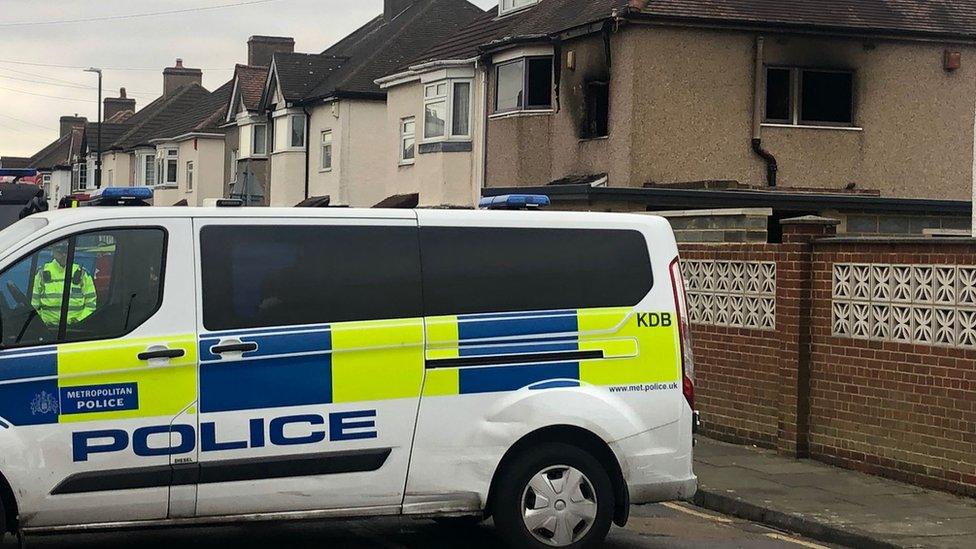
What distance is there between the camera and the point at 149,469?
23.5ft

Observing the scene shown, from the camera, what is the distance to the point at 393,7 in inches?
1896

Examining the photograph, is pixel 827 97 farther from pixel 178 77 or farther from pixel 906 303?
pixel 178 77

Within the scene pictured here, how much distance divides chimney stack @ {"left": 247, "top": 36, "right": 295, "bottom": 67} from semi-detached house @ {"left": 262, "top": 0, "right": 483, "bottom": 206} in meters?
Answer: 9.34

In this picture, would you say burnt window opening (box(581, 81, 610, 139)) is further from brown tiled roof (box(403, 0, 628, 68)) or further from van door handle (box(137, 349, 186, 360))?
van door handle (box(137, 349, 186, 360))

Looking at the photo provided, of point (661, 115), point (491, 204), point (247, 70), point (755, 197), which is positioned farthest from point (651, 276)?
point (247, 70)

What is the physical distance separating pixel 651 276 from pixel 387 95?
3134 centimetres

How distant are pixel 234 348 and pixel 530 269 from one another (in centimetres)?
174

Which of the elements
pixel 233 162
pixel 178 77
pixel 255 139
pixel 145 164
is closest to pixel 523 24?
pixel 255 139

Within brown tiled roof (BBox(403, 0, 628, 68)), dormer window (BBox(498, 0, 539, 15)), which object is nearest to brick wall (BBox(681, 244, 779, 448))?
brown tiled roof (BBox(403, 0, 628, 68))

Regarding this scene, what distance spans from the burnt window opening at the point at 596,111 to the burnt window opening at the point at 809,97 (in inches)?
124

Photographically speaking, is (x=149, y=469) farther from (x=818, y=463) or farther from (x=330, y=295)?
(x=818, y=463)

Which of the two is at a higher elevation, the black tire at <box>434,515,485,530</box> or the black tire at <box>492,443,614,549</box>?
the black tire at <box>492,443,614,549</box>

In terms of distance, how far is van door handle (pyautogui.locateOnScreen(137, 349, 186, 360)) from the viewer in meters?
7.14

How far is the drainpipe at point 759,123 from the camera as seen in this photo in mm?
26562
